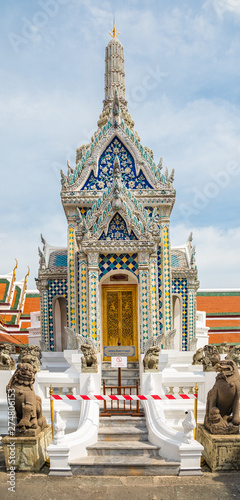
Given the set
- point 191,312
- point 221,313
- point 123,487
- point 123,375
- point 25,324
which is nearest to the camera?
point 123,487

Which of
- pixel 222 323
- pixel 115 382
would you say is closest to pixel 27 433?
pixel 115 382

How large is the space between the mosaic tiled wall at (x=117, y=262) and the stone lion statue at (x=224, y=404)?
522 cm

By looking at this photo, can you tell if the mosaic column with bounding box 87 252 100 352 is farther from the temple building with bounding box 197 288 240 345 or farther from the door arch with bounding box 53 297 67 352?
the temple building with bounding box 197 288 240 345

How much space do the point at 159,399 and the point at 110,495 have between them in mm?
2600

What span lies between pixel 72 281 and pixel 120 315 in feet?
6.82

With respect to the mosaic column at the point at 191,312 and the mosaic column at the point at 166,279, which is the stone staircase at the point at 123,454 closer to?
the mosaic column at the point at 166,279

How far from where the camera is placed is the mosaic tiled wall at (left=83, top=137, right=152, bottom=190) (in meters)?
13.7

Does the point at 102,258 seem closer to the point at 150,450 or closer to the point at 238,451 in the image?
the point at 150,450

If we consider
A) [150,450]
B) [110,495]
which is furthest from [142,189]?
[110,495]

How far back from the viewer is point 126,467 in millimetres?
6766

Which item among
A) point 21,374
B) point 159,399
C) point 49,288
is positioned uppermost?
point 49,288

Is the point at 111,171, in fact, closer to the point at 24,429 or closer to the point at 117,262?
the point at 117,262

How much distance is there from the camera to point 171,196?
44.5 ft

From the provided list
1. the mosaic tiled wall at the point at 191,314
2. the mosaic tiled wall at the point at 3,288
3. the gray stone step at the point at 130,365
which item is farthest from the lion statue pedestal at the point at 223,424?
the mosaic tiled wall at the point at 3,288
